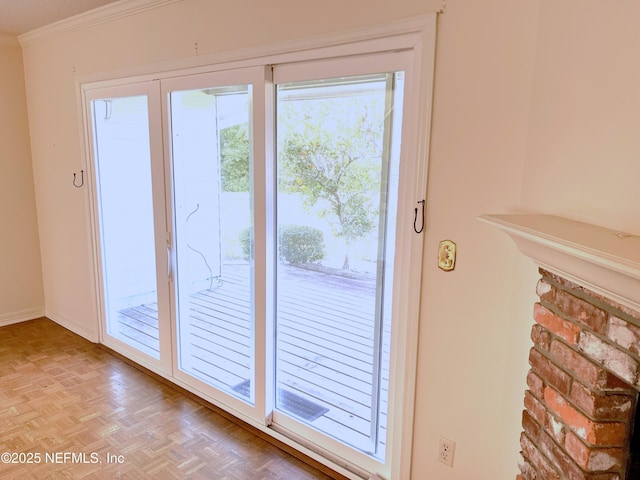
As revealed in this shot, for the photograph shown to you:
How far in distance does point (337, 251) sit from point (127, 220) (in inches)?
81.5

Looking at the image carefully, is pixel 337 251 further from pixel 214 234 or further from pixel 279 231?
pixel 214 234

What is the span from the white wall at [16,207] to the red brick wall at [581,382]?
437 cm

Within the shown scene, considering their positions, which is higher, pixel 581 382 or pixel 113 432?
pixel 581 382

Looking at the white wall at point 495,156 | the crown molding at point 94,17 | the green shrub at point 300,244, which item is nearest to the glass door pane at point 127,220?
the crown molding at point 94,17

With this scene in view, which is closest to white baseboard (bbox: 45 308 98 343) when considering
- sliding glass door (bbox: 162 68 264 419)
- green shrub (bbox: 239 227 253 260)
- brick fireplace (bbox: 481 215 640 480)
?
sliding glass door (bbox: 162 68 264 419)

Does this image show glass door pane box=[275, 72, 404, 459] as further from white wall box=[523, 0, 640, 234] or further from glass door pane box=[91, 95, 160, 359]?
glass door pane box=[91, 95, 160, 359]

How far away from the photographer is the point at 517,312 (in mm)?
1525

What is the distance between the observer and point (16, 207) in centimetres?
402

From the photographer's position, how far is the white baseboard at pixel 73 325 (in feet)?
12.3

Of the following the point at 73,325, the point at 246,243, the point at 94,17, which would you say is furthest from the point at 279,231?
the point at 73,325

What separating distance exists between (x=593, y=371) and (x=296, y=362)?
1664 mm

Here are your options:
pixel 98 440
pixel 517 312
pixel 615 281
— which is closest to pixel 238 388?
pixel 98 440

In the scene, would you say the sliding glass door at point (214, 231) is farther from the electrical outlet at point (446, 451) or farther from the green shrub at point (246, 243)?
the electrical outlet at point (446, 451)

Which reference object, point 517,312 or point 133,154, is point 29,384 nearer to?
point 133,154
